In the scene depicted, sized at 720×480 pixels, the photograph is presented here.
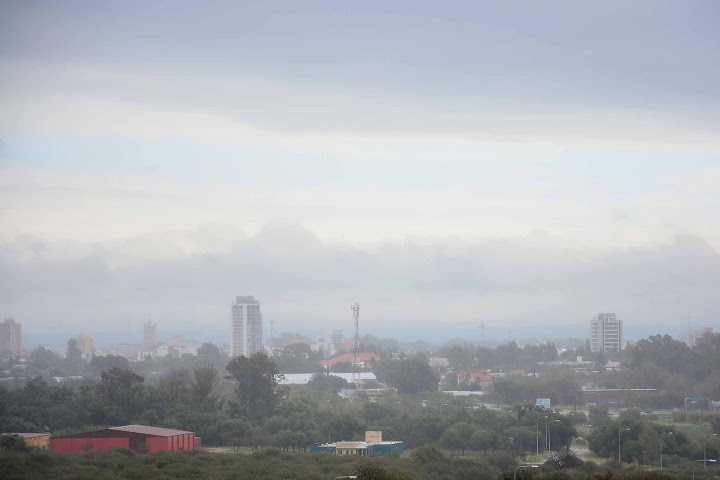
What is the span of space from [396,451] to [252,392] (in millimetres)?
20033

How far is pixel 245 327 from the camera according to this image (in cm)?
17038

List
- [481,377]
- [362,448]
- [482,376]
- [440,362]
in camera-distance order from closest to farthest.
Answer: [362,448], [481,377], [482,376], [440,362]

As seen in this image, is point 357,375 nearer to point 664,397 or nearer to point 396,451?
point 664,397

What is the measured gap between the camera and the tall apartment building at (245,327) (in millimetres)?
169250

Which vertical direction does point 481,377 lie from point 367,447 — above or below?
above

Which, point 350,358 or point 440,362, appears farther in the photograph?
point 350,358

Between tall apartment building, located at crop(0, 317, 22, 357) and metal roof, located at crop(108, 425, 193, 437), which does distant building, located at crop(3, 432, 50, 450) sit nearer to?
metal roof, located at crop(108, 425, 193, 437)

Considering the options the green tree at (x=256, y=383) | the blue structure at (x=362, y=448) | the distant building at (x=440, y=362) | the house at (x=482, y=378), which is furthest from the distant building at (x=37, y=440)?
the distant building at (x=440, y=362)

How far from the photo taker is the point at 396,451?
55.0 m

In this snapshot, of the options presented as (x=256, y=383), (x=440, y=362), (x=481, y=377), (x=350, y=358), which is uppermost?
(x=256, y=383)

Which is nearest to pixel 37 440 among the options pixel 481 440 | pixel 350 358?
pixel 481 440

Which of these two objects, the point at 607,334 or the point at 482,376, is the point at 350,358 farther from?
the point at 607,334

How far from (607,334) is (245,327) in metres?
57.3

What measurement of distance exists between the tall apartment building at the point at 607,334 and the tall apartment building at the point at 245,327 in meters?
52.8
